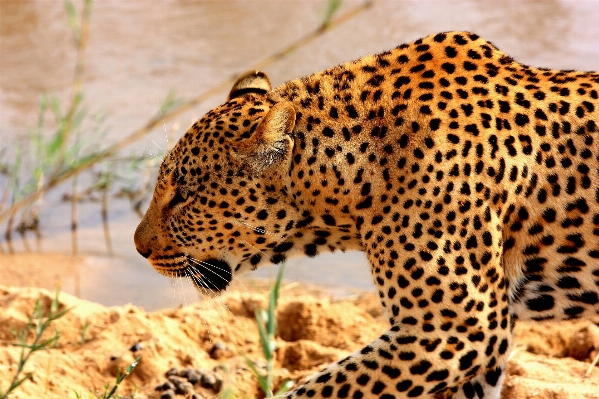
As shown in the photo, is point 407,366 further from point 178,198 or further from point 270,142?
point 178,198

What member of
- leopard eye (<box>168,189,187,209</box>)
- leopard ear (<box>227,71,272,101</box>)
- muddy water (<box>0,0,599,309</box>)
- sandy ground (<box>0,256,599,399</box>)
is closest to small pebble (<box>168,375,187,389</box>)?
sandy ground (<box>0,256,599,399</box>)

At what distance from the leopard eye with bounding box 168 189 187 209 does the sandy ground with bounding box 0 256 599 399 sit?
1163 millimetres

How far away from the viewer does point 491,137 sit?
18.1 ft

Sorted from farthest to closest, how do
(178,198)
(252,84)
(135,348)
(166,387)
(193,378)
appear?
1. (135,348)
2. (193,378)
3. (166,387)
4. (252,84)
5. (178,198)

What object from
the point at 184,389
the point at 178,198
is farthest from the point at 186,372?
the point at 178,198

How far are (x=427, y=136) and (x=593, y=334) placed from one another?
2851 millimetres

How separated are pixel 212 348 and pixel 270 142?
99.7 inches

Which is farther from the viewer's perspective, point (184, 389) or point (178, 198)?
point (184, 389)

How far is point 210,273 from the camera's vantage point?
20.4 ft

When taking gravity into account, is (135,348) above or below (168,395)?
above

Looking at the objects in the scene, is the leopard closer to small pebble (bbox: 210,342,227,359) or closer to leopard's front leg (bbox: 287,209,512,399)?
leopard's front leg (bbox: 287,209,512,399)

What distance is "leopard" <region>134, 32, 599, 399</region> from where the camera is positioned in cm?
533

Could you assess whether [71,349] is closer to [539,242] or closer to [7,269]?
[7,269]

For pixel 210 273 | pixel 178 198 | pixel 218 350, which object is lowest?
pixel 218 350
